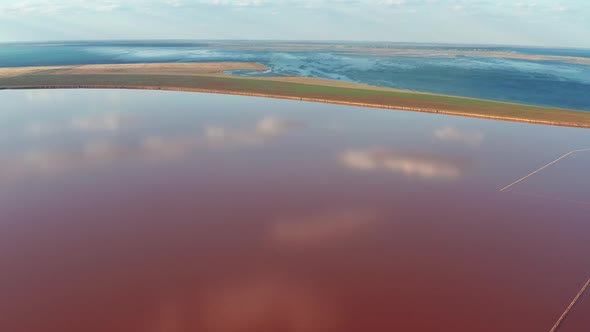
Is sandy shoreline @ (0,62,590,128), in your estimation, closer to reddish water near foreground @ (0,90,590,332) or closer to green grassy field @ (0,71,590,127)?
green grassy field @ (0,71,590,127)

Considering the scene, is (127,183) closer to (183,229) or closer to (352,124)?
(183,229)

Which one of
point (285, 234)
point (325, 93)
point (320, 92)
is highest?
point (320, 92)

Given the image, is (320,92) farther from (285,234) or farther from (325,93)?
(285,234)

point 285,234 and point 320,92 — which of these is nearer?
point 285,234

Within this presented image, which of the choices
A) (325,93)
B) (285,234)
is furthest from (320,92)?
(285,234)

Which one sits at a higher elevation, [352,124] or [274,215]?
[352,124]

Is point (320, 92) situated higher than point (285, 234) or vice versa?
point (320, 92)

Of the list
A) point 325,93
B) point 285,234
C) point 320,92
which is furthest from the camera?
point 320,92

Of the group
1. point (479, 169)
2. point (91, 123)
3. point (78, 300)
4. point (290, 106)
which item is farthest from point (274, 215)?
Answer: point (290, 106)
